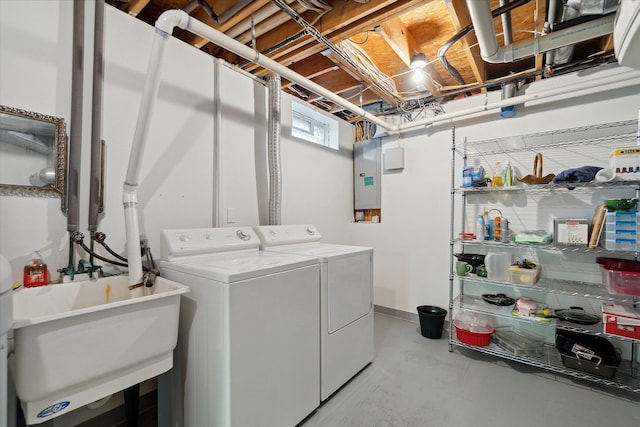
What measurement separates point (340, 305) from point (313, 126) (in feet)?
7.10

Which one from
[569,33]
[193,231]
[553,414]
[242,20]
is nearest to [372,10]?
[242,20]

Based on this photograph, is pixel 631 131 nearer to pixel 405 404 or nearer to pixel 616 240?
pixel 616 240

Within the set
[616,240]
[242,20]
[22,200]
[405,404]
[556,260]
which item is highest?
[242,20]

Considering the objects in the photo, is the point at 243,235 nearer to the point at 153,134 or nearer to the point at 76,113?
the point at 153,134

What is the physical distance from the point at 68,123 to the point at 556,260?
3.68 m

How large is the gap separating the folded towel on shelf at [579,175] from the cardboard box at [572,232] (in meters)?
0.33

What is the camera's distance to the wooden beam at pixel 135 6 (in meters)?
1.72

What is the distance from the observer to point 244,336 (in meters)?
1.29

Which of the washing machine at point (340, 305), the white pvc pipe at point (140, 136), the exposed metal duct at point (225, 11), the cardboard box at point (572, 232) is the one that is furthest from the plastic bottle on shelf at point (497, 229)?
the white pvc pipe at point (140, 136)

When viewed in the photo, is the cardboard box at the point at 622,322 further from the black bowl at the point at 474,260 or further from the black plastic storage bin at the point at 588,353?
the black bowl at the point at 474,260

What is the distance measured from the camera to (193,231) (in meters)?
1.77

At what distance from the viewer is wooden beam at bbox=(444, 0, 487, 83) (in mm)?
1672

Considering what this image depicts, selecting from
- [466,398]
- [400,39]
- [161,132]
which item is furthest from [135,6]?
[466,398]

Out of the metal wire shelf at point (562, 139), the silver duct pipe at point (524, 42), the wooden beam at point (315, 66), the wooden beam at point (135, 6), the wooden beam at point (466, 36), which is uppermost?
the wooden beam at point (315, 66)
